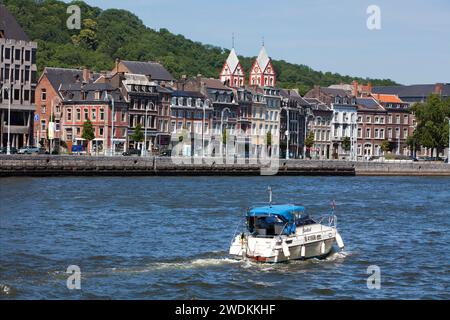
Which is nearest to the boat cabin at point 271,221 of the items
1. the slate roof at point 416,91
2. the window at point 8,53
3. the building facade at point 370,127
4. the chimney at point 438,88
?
the window at point 8,53

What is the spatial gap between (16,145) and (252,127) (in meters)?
45.4

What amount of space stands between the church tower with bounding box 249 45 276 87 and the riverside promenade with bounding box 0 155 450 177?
41289mm

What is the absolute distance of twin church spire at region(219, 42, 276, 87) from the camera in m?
163

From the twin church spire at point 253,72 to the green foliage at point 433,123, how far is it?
2690 centimetres

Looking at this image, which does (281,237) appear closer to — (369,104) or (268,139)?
(268,139)

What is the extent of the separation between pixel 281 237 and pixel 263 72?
417ft

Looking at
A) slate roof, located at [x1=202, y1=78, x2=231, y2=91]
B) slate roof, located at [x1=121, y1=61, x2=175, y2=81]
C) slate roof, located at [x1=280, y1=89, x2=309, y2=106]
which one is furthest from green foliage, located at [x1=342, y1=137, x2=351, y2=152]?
slate roof, located at [x1=121, y1=61, x2=175, y2=81]

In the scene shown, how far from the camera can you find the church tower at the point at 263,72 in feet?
556

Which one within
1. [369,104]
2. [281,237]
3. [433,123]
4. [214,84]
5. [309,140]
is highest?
[214,84]

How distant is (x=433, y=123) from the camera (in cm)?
15588

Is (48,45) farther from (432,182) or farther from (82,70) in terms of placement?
(432,182)

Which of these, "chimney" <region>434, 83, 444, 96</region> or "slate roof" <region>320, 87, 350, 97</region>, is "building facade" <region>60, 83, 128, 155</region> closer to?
"slate roof" <region>320, 87, 350, 97</region>

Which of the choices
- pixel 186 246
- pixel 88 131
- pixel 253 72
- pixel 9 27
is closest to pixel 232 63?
pixel 253 72

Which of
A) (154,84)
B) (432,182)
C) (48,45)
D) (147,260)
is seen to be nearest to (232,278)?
(147,260)
